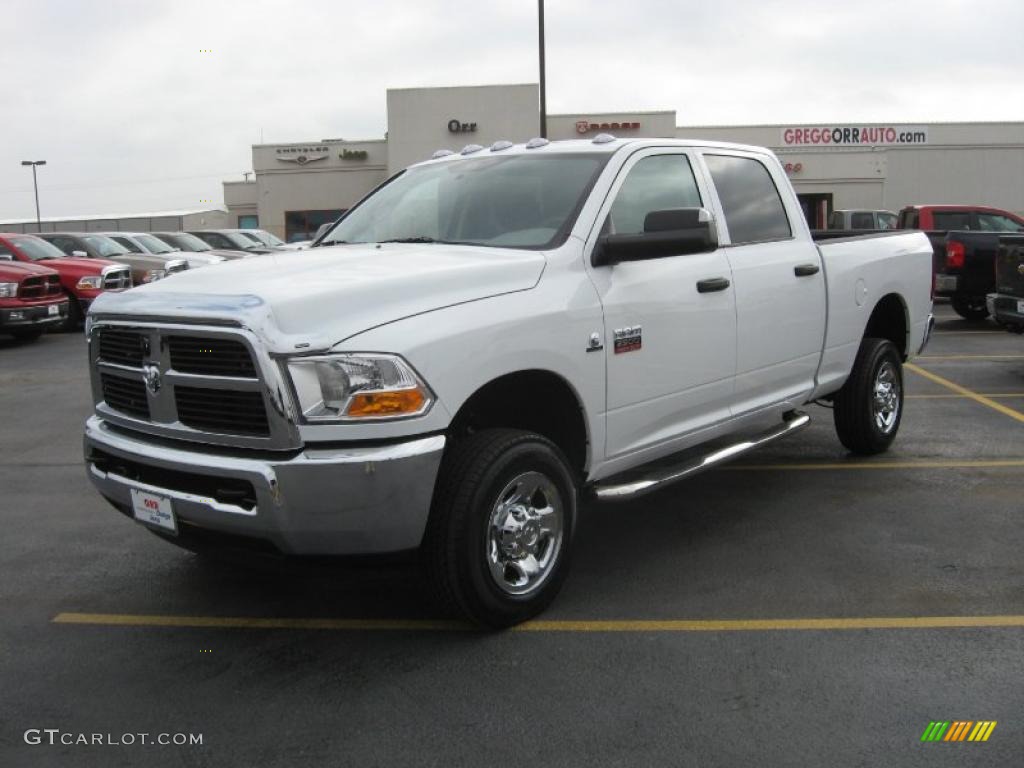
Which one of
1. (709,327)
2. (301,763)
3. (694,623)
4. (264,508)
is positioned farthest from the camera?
(709,327)

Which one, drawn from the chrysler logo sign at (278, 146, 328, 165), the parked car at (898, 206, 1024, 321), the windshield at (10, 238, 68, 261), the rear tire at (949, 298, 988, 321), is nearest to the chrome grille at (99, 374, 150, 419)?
the parked car at (898, 206, 1024, 321)

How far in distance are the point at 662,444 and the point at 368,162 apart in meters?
39.9

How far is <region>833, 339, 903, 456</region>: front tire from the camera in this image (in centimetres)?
665

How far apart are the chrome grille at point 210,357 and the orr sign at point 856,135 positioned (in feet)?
141

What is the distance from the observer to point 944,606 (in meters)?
4.29

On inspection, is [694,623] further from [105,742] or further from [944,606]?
[105,742]

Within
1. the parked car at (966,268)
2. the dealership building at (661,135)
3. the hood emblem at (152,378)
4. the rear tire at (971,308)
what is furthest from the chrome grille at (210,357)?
the dealership building at (661,135)

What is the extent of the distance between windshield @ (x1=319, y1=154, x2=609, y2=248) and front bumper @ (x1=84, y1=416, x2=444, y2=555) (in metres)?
1.37

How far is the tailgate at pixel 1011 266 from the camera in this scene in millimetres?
10180

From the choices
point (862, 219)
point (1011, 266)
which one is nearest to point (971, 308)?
point (1011, 266)

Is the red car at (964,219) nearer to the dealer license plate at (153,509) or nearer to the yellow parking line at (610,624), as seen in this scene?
the yellow parking line at (610,624)

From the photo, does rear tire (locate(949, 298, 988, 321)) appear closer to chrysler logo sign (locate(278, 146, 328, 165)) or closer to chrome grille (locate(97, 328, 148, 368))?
chrome grille (locate(97, 328, 148, 368))

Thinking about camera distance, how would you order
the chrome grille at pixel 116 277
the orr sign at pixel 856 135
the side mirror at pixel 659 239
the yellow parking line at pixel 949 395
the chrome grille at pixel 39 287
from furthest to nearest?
the orr sign at pixel 856 135 < the chrome grille at pixel 116 277 < the chrome grille at pixel 39 287 < the yellow parking line at pixel 949 395 < the side mirror at pixel 659 239

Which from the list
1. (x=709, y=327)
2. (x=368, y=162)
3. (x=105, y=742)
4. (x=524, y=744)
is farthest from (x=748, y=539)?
(x=368, y=162)
